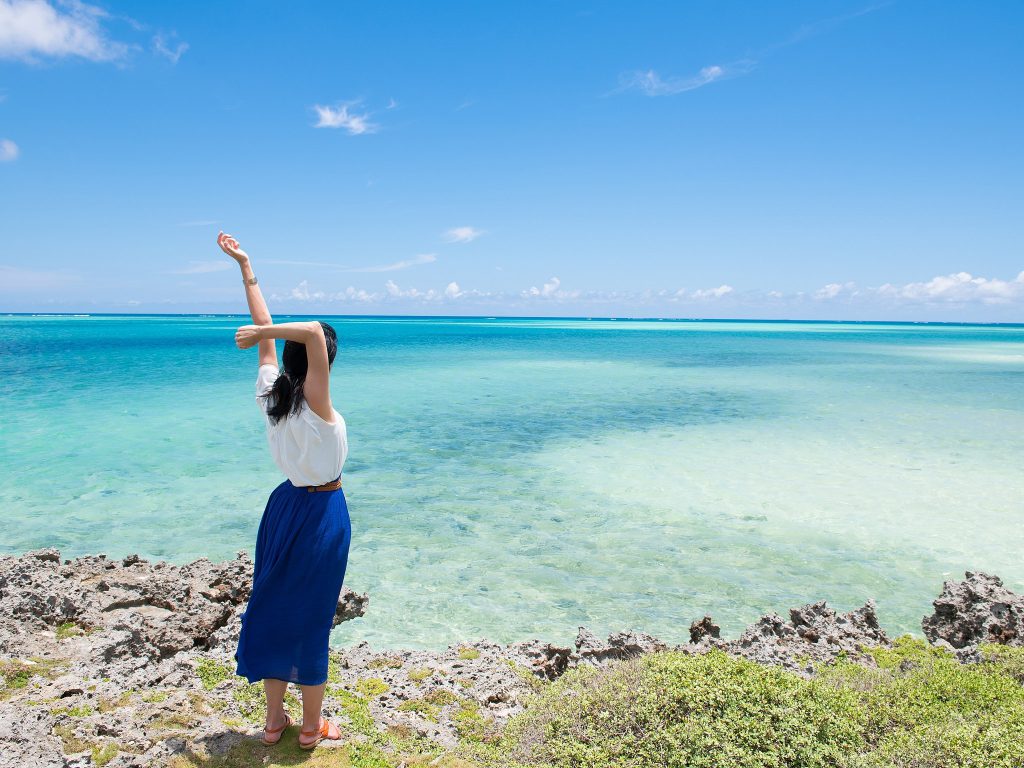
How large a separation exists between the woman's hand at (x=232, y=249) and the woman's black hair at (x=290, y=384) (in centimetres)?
96

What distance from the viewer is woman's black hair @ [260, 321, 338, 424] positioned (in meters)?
3.02

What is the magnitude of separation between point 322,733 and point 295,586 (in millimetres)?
845

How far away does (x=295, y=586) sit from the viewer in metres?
3.21

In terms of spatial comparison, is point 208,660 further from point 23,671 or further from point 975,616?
point 975,616

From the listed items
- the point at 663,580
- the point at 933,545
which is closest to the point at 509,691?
the point at 663,580

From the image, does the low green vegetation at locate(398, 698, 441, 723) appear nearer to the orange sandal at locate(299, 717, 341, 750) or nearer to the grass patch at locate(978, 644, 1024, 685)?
the orange sandal at locate(299, 717, 341, 750)

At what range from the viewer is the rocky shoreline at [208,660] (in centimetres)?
336

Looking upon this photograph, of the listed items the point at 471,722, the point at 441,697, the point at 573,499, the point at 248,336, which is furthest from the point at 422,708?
the point at 573,499

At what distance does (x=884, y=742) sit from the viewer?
3100mm

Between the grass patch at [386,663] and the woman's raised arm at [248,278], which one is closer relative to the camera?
the woman's raised arm at [248,278]

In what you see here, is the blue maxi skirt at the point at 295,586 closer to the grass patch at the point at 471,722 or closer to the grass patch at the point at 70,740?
the grass patch at the point at 70,740

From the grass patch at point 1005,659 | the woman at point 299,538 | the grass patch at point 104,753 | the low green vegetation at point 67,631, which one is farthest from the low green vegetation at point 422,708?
the grass patch at point 1005,659

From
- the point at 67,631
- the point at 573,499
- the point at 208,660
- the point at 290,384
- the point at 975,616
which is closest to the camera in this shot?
the point at 290,384

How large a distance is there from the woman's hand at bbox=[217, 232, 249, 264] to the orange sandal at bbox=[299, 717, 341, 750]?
247 centimetres
